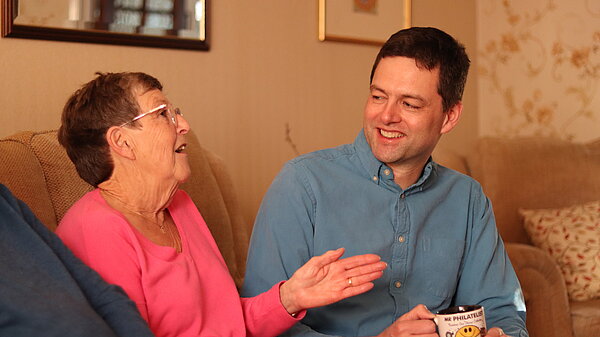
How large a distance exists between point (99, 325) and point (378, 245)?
0.79m

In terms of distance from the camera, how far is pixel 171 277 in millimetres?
1342

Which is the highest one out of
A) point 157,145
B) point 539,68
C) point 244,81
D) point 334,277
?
point 539,68

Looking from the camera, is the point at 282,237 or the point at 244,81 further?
the point at 244,81

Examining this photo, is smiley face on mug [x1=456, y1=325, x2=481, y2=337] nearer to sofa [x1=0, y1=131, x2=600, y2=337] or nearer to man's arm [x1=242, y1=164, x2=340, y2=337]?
man's arm [x1=242, y1=164, x2=340, y2=337]

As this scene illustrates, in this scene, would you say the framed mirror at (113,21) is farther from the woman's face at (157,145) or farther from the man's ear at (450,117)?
the man's ear at (450,117)

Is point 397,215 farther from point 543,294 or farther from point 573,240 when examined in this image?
point 573,240

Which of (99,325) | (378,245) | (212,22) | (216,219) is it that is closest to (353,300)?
(378,245)

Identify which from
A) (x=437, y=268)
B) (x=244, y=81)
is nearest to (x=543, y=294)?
(x=437, y=268)

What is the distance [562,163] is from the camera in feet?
10.5

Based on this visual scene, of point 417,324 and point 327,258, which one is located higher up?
point 327,258

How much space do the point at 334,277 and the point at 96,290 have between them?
445 mm

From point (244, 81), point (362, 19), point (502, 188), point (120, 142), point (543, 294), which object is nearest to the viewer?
point (120, 142)

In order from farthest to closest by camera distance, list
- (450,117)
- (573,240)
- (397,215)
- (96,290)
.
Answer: (573,240) < (450,117) < (397,215) < (96,290)

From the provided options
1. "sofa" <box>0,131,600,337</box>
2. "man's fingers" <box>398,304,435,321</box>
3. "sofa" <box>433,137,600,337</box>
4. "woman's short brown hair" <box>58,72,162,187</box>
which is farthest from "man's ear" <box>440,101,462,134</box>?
"sofa" <box>433,137,600,337</box>
